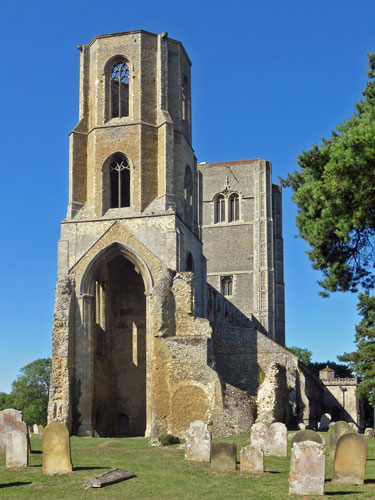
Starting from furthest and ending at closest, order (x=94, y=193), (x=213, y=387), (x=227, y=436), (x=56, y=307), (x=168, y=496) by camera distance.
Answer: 1. (x=94, y=193)
2. (x=56, y=307)
3. (x=213, y=387)
4. (x=227, y=436)
5. (x=168, y=496)

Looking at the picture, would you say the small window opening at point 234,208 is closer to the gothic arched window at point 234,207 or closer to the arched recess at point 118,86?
the gothic arched window at point 234,207

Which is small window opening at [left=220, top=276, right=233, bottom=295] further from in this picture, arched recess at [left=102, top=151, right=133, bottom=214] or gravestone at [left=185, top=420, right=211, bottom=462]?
gravestone at [left=185, top=420, right=211, bottom=462]

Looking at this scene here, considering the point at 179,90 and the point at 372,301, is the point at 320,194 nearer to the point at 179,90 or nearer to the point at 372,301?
the point at 372,301

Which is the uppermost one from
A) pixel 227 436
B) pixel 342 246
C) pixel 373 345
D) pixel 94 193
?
pixel 94 193

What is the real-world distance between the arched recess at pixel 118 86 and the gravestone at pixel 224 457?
78.4 ft

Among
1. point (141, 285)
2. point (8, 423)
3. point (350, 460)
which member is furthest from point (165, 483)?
point (141, 285)

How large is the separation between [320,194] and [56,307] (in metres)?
19.2

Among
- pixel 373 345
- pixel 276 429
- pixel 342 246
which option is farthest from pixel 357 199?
pixel 373 345

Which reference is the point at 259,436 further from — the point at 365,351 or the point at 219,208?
the point at 219,208

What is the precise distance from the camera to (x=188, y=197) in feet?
129

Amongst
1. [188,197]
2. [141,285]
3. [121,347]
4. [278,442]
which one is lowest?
[278,442]

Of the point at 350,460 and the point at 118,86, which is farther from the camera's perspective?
the point at 118,86

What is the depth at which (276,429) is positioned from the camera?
2034cm

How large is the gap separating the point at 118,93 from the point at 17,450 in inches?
988
